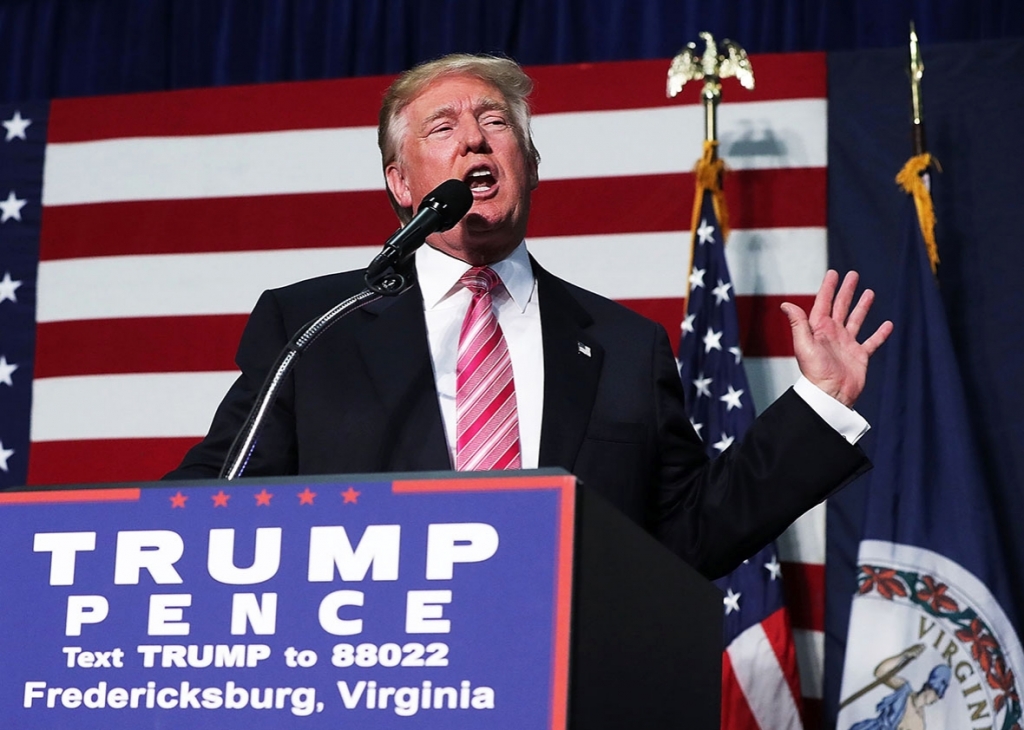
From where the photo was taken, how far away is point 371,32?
361 centimetres

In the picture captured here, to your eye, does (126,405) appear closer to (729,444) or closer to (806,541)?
(729,444)

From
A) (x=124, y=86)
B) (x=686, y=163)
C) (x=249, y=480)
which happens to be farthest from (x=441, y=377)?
(x=124, y=86)

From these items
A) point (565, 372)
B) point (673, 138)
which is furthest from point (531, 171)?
point (673, 138)

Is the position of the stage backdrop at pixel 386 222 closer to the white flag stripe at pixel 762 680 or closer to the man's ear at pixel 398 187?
the white flag stripe at pixel 762 680

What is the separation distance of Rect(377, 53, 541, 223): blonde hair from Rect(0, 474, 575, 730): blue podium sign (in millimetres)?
928

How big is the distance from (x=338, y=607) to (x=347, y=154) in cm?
255

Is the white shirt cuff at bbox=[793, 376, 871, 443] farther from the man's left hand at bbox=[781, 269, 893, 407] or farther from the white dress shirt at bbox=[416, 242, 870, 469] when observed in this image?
the white dress shirt at bbox=[416, 242, 870, 469]

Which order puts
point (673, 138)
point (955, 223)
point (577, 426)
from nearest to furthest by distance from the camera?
point (577, 426) → point (955, 223) → point (673, 138)

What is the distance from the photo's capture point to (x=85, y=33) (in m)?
3.80

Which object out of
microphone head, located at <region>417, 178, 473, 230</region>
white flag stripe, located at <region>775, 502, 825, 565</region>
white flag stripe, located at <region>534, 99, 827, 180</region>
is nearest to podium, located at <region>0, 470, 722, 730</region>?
microphone head, located at <region>417, 178, 473, 230</region>

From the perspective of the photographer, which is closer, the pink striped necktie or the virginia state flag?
the pink striped necktie

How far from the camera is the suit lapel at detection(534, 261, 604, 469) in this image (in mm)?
1748

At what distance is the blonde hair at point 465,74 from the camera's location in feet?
6.71

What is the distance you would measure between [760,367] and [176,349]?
1.41 m
